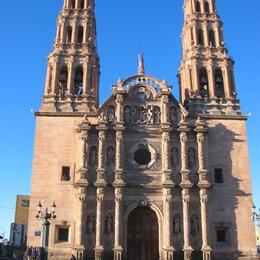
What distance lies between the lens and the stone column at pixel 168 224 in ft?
87.5

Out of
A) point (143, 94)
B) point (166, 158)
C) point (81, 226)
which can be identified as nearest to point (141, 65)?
point (143, 94)

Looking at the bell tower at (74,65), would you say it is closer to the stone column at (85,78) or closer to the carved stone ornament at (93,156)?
the stone column at (85,78)

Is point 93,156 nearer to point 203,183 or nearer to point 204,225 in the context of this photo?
point 203,183

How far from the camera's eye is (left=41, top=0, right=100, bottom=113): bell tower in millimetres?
31344

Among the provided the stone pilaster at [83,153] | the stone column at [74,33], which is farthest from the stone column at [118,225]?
the stone column at [74,33]

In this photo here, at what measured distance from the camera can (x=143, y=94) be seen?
3133 centimetres

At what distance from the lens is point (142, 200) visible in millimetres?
28359

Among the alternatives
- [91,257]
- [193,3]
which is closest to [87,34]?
[193,3]

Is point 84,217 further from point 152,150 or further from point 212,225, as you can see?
point 212,225

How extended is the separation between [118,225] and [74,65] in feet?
42.1

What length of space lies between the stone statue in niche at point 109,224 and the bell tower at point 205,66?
33.6 ft

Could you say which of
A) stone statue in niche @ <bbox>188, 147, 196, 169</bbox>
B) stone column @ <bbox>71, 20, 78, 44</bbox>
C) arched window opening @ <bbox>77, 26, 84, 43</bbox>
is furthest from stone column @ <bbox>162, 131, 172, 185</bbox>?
arched window opening @ <bbox>77, 26, 84, 43</bbox>

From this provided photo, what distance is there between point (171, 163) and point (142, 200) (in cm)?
333

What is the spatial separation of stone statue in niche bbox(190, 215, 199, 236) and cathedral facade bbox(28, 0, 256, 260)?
131 mm
